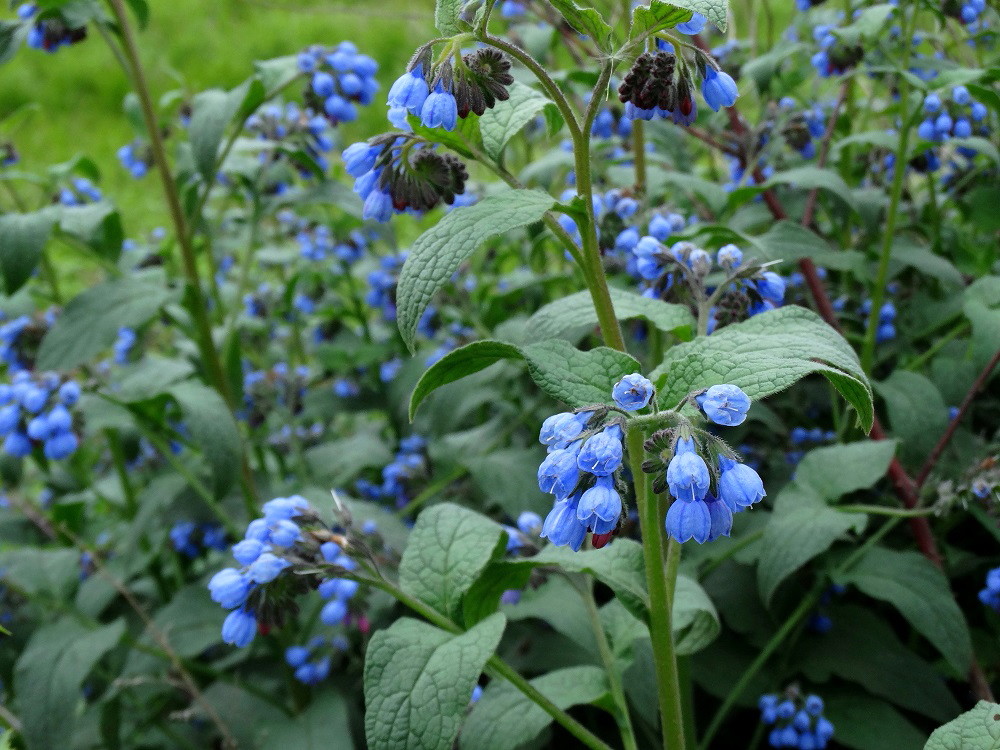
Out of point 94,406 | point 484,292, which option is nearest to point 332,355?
point 484,292

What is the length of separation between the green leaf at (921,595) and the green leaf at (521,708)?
617 millimetres

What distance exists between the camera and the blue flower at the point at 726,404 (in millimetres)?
1089

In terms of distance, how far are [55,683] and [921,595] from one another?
1.88 metres

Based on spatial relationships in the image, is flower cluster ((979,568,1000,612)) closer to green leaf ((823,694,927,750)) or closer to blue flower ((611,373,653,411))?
green leaf ((823,694,927,750))

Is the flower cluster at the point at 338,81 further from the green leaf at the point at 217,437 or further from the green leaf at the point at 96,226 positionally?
the green leaf at the point at 217,437

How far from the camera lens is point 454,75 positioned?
1.31 metres

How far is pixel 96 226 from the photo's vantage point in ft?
8.23

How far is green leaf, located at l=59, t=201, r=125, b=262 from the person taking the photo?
2492mm

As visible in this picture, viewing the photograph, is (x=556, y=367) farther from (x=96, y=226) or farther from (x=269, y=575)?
(x=96, y=226)

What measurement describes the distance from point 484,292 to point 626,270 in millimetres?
766

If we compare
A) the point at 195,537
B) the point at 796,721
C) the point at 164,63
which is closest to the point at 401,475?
the point at 195,537

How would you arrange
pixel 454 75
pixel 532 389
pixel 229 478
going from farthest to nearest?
pixel 532 389, pixel 229 478, pixel 454 75

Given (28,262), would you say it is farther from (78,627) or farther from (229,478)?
(78,627)

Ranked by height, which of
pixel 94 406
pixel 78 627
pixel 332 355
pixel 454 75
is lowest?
pixel 78 627
